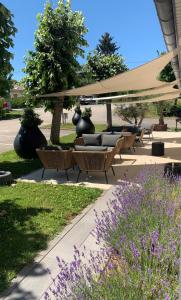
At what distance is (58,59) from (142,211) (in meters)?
11.2

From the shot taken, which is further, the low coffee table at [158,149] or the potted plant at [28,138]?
the low coffee table at [158,149]

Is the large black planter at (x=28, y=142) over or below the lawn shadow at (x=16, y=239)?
over

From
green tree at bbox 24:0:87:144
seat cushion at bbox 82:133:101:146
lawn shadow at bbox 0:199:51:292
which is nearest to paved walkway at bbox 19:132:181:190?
seat cushion at bbox 82:133:101:146

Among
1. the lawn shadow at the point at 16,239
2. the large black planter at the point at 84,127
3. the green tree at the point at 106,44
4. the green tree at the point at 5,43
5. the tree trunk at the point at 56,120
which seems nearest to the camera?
the lawn shadow at the point at 16,239

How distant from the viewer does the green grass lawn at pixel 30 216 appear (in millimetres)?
4410

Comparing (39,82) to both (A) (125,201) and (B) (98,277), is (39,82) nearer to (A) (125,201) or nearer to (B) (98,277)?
(A) (125,201)

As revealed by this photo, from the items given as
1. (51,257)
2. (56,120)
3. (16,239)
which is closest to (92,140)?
(56,120)

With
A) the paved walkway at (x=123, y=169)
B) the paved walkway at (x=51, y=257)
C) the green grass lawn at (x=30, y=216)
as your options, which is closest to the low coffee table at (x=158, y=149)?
the paved walkway at (x=123, y=169)

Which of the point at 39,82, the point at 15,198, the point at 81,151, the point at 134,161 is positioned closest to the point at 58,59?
the point at 39,82

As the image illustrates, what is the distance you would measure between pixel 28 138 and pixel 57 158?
3497 mm

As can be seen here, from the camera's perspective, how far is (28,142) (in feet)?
38.1

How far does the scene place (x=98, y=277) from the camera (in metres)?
2.68

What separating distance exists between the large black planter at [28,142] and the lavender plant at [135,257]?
7161mm

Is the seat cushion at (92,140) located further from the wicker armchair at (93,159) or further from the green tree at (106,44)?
the green tree at (106,44)
